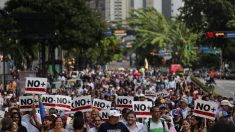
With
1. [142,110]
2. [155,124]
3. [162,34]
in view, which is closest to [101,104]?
[142,110]

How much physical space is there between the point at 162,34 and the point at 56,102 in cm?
9810

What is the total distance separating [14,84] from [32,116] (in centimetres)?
2222

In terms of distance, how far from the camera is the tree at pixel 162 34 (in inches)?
4262

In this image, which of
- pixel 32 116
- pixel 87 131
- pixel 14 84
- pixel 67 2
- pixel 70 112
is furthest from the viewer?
pixel 67 2

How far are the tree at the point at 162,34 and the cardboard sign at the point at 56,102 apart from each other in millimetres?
86948

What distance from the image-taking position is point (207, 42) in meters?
67.2

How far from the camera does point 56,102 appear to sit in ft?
53.6

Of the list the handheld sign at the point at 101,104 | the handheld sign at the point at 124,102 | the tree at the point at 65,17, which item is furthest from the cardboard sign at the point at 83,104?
the tree at the point at 65,17

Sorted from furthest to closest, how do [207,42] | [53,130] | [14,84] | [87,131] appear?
[207,42] < [14,84] < [87,131] < [53,130]

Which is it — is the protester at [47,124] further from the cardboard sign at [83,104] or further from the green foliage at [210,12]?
the green foliage at [210,12]

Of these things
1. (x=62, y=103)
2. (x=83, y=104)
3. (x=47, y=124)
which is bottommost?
(x=62, y=103)

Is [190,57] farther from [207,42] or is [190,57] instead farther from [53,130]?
[53,130]

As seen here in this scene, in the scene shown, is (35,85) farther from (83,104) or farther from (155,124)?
(155,124)

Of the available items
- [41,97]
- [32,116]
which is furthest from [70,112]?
[32,116]
